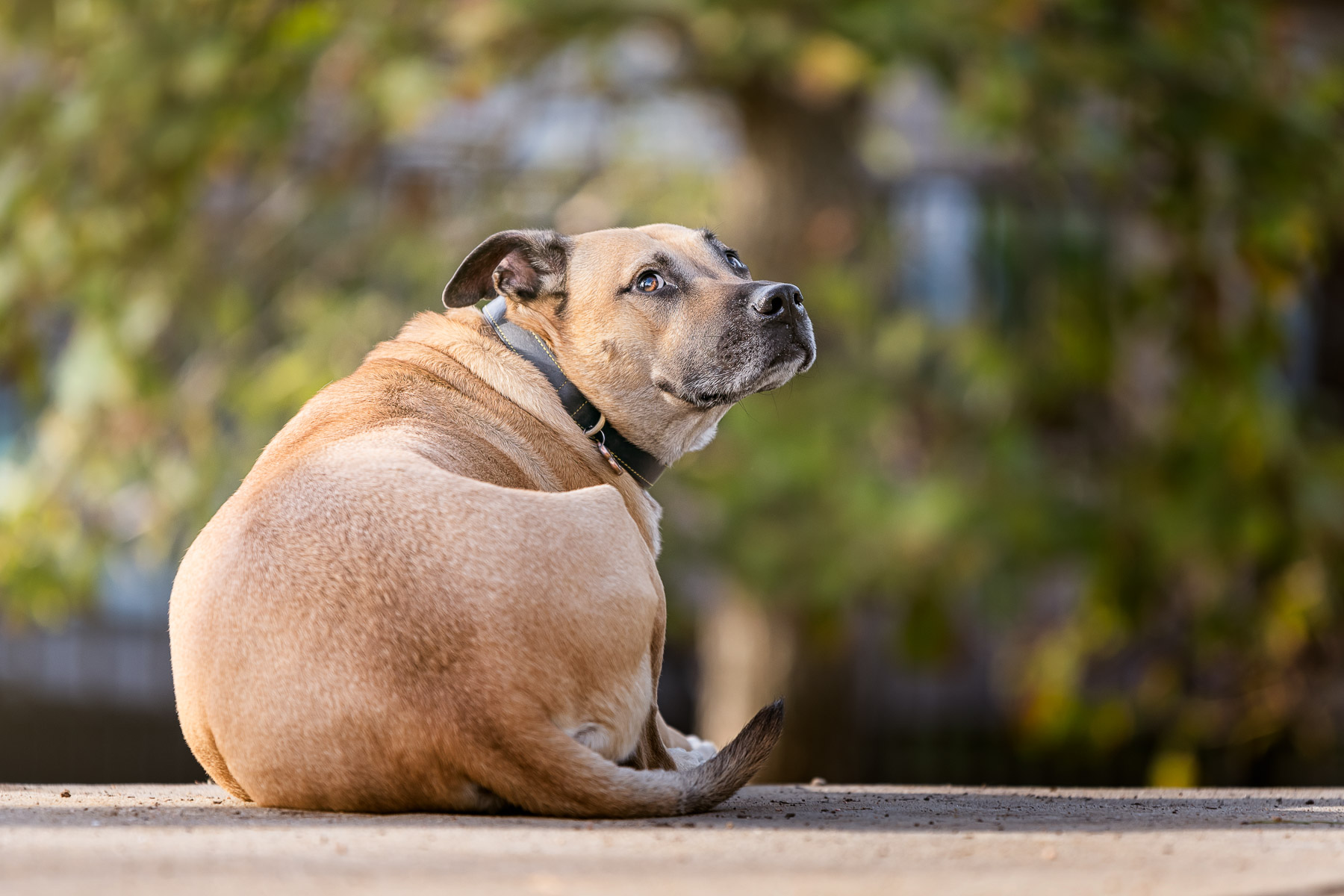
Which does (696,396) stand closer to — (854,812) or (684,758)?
(684,758)

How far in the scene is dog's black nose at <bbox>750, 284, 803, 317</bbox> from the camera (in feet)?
14.3

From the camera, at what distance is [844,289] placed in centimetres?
778

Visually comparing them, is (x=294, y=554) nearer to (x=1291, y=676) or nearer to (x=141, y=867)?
(x=141, y=867)

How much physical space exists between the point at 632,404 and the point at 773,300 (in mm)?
517

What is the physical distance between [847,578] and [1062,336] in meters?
1.76

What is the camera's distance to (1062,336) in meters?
7.82

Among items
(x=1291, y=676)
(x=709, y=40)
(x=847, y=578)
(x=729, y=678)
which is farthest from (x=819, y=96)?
(x=1291, y=676)

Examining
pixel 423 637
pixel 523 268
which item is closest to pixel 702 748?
pixel 423 637

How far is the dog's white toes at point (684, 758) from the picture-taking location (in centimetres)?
386

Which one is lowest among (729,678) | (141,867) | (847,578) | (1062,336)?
(729,678)

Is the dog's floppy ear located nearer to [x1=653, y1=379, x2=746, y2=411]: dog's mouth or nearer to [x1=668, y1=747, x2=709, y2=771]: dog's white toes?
[x1=653, y1=379, x2=746, y2=411]: dog's mouth

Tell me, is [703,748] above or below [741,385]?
below

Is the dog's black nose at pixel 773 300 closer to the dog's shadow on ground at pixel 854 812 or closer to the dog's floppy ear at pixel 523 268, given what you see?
the dog's floppy ear at pixel 523 268

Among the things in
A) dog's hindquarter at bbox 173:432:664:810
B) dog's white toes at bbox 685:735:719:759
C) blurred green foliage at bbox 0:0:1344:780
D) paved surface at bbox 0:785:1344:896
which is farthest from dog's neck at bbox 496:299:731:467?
blurred green foliage at bbox 0:0:1344:780
